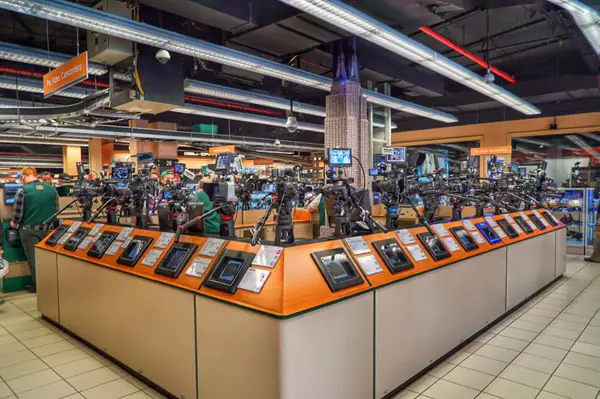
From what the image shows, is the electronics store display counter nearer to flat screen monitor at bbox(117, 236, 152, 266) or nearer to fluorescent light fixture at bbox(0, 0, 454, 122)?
flat screen monitor at bbox(117, 236, 152, 266)

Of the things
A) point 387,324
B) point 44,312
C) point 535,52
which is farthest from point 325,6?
point 535,52

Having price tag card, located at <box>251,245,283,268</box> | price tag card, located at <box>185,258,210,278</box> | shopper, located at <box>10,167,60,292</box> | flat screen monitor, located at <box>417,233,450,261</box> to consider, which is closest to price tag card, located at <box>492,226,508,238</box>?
flat screen monitor, located at <box>417,233,450,261</box>

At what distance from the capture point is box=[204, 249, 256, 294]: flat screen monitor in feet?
7.49

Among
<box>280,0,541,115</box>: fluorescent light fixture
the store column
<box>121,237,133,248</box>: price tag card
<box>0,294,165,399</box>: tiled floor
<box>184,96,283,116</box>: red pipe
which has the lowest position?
<box>0,294,165,399</box>: tiled floor

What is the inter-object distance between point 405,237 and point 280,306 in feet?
4.99

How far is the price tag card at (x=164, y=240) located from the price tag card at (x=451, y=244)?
2.37m

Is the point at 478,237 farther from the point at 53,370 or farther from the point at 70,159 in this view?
the point at 70,159

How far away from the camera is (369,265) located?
2.61m

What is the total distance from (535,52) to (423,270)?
889cm

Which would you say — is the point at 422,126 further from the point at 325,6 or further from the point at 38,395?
the point at 38,395

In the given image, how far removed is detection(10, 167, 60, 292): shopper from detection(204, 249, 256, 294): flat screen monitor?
14.0 feet

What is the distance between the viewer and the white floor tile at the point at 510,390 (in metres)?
2.77

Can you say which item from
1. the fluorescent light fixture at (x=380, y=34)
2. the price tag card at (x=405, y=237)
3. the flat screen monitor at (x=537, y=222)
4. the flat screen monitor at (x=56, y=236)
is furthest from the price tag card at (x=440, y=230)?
the flat screen monitor at (x=56, y=236)

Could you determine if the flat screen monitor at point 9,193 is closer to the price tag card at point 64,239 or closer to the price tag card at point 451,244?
the price tag card at point 64,239
